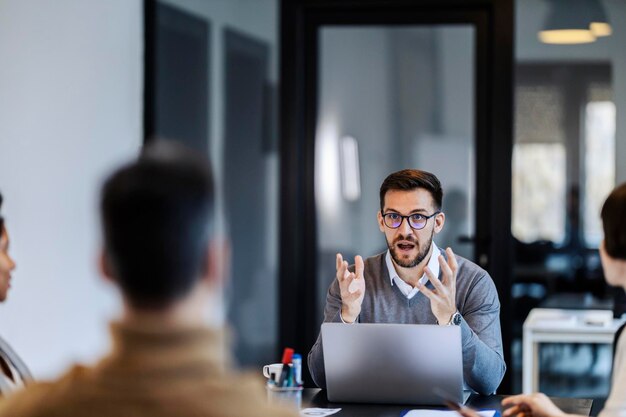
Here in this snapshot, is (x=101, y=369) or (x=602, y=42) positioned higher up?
(x=602, y=42)

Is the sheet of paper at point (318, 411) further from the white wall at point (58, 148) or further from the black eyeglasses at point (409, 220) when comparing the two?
the white wall at point (58, 148)

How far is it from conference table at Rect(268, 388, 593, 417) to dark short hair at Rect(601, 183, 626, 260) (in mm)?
697

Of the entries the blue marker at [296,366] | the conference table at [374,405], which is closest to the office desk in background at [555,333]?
the conference table at [374,405]

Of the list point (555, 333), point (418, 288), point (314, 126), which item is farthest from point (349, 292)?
point (314, 126)

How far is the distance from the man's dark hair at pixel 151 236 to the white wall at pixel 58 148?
11.2 ft

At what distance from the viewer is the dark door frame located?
18.9 feet

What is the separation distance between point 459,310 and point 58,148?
2.56 meters

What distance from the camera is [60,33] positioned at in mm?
5359

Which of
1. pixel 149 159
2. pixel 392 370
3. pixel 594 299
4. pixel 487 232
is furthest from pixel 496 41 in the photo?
pixel 149 159

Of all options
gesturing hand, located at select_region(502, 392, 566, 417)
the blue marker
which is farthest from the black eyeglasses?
gesturing hand, located at select_region(502, 392, 566, 417)

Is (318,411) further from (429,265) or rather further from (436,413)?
(429,265)

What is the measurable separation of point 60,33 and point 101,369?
165 inches

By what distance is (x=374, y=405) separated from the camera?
309 centimetres

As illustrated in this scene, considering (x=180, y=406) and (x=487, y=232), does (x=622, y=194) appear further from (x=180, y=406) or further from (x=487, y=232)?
(x=487, y=232)
